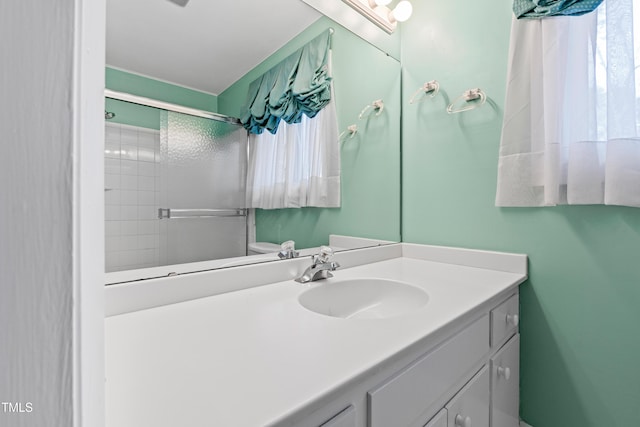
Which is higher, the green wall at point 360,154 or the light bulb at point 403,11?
the light bulb at point 403,11

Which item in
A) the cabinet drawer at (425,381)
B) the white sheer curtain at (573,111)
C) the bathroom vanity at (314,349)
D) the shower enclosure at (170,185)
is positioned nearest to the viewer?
the bathroom vanity at (314,349)

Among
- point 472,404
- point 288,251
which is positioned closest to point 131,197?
point 288,251

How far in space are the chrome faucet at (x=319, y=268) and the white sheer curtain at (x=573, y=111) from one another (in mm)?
737

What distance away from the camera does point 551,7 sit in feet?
3.09

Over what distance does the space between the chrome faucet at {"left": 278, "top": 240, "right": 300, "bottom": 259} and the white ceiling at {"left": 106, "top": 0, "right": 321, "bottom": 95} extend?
0.58 m

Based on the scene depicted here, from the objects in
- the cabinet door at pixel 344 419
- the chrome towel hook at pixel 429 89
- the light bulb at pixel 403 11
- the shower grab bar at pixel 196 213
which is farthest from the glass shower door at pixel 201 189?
the light bulb at pixel 403 11

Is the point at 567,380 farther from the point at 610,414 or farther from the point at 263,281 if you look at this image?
the point at 263,281

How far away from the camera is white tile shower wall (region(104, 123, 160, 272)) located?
72 cm

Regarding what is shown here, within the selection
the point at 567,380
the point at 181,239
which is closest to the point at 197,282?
the point at 181,239

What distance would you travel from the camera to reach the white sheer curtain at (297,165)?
105cm

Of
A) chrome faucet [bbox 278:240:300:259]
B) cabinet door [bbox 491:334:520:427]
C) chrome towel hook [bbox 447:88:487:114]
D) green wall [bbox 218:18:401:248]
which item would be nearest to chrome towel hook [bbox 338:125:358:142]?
green wall [bbox 218:18:401:248]

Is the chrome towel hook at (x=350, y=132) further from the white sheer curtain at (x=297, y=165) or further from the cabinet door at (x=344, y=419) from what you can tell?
the cabinet door at (x=344, y=419)

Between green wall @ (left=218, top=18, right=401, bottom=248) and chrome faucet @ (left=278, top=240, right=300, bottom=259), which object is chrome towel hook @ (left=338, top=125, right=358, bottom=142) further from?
chrome faucet @ (left=278, top=240, right=300, bottom=259)
